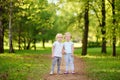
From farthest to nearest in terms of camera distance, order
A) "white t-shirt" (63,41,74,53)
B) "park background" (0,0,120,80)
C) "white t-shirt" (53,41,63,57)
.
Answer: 1. "park background" (0,0,120,80)
2. "white t-shirt" (63,41,74,53)
3. "white t-shirt" (53,41,63,57)

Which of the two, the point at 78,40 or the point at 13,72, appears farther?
the point at 78,40

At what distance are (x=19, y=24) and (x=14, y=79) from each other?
124ft

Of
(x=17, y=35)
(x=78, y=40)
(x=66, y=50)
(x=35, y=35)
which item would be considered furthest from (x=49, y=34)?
(x=78, y=40)

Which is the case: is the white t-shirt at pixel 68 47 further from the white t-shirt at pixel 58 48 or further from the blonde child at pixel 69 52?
the white t-shirt at pixel 58 48

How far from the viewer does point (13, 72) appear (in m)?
17.5

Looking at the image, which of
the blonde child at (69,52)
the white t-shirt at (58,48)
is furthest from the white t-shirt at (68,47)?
the white t-shirt at (58,48)

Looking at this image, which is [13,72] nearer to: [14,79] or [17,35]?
[14,79]

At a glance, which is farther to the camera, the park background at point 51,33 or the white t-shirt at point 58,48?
the park background at point 51,33

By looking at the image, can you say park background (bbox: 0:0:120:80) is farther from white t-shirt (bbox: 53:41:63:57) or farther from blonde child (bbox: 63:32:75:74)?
white t-shirt (bbox: 53:41:63:57)

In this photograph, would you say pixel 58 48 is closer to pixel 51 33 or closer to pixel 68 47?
pixel 68 47

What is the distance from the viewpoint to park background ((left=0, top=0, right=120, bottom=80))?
1891cm

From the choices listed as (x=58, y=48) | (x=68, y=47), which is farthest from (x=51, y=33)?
(x=58, y=48)

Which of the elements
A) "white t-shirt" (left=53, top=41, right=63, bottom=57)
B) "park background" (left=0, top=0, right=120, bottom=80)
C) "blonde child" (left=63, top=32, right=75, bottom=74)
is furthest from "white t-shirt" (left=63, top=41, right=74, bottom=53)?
"park background" (left=0, top=0, right=120, bottom=80)

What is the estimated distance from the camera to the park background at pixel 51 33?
745 inches
